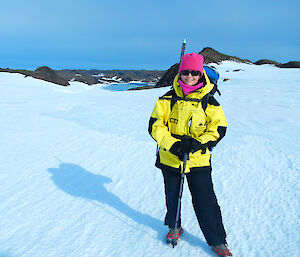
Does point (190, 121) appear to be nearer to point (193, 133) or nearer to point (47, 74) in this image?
point (193, 133)

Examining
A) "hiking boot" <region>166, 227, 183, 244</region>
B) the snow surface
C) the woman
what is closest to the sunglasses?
the woman

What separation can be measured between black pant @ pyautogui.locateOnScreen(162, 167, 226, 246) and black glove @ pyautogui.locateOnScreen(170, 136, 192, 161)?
29 cm

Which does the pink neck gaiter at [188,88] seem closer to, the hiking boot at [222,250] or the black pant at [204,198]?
the black pant at [204,198]

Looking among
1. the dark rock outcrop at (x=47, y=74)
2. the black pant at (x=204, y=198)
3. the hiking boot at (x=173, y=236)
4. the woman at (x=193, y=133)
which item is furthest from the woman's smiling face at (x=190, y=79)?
the dark rock outcrop at (x=47, y=74)

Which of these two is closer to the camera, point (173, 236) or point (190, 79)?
point (190, 79)

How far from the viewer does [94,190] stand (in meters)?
3.89

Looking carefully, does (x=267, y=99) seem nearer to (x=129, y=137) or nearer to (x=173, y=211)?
(x=129, y=137)

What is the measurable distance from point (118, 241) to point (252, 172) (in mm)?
2657

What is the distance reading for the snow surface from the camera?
271 centimetres

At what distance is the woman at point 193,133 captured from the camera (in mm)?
2273

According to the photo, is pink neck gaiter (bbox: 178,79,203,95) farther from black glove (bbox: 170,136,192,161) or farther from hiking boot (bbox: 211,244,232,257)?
hiking boot (bbox: 211,244,232,257)

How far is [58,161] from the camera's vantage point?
494 cm

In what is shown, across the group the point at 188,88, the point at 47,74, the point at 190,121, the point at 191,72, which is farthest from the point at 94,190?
the point at 47,74

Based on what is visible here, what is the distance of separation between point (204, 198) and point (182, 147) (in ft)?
2.04
